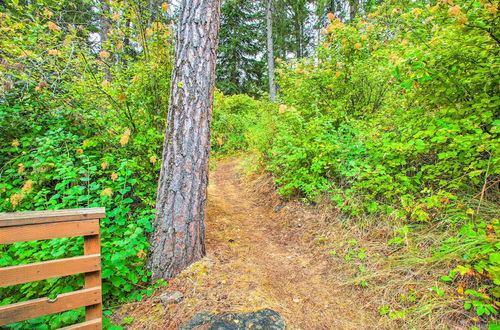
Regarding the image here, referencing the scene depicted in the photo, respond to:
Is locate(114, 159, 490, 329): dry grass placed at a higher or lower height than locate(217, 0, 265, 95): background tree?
lower

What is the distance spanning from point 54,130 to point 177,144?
6.61 feet

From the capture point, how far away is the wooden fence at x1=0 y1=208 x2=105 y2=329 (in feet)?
4.56

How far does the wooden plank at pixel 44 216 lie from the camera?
53.9 inches

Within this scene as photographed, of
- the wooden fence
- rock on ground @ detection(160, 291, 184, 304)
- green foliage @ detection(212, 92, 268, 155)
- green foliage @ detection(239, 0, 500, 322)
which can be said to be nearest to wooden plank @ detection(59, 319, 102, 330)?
the wooden fence

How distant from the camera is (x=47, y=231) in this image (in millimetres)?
1487

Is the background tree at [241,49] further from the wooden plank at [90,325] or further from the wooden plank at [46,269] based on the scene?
the wooden plank at [90,325]

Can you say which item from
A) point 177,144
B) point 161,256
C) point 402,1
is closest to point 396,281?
point 161,256

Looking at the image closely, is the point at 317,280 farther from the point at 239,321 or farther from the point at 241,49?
the point at 241,49

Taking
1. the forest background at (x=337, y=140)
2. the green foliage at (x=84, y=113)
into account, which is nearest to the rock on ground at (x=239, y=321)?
the forest background at (x=337, y=140)

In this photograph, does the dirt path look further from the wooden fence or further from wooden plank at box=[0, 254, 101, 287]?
wooden plank at box=[0, 254, 101, 287]

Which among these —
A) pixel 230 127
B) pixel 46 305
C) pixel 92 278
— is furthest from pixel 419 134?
pixel 230 127

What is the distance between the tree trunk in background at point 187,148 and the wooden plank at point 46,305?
2.53ft

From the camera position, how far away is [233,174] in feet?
22.6

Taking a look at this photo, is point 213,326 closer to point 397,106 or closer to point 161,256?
point 161,256
